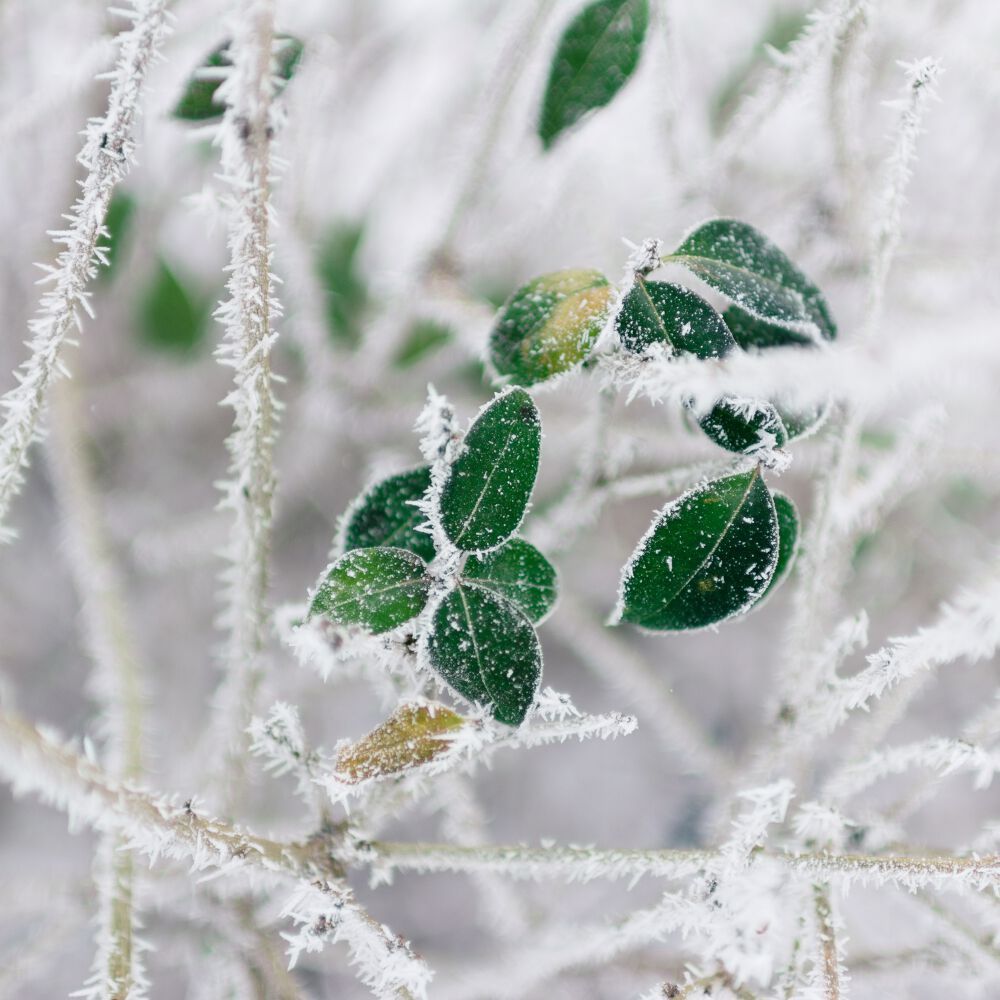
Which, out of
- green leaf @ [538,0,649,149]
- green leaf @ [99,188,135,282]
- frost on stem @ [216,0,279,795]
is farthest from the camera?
green leaf @ [99,188,135,282]

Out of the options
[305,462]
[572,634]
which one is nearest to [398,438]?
[305,462]

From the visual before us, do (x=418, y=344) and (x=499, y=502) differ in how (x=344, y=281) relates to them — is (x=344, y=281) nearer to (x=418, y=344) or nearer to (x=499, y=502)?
(x=418, y=344)

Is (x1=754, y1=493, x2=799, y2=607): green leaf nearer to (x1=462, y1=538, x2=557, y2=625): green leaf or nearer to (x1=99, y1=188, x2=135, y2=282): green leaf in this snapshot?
(x1=462, y1=538, x2=557, y2=625): green leaf

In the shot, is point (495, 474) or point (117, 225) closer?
point (495, 474)

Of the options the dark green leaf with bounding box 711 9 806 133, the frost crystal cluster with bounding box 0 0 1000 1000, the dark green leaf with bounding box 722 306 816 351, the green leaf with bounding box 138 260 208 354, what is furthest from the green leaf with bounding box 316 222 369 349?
the dark green leaf with bounding box 722 306 816 351

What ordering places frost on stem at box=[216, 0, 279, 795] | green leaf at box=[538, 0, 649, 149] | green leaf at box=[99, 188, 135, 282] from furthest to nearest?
green leaf at box=[99, 188, 135, 282] < green leaf at box=[538, 0, 649, 149] < frost on stem at box=[216, 0, 279, 795]

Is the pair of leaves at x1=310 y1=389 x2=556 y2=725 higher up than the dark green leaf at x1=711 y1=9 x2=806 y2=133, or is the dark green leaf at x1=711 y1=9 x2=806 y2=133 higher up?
the dark green leaf at x1=711 y1=9 x2=806 y2=133

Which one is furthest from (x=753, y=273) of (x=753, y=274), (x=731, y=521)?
(x=731, y=521)
